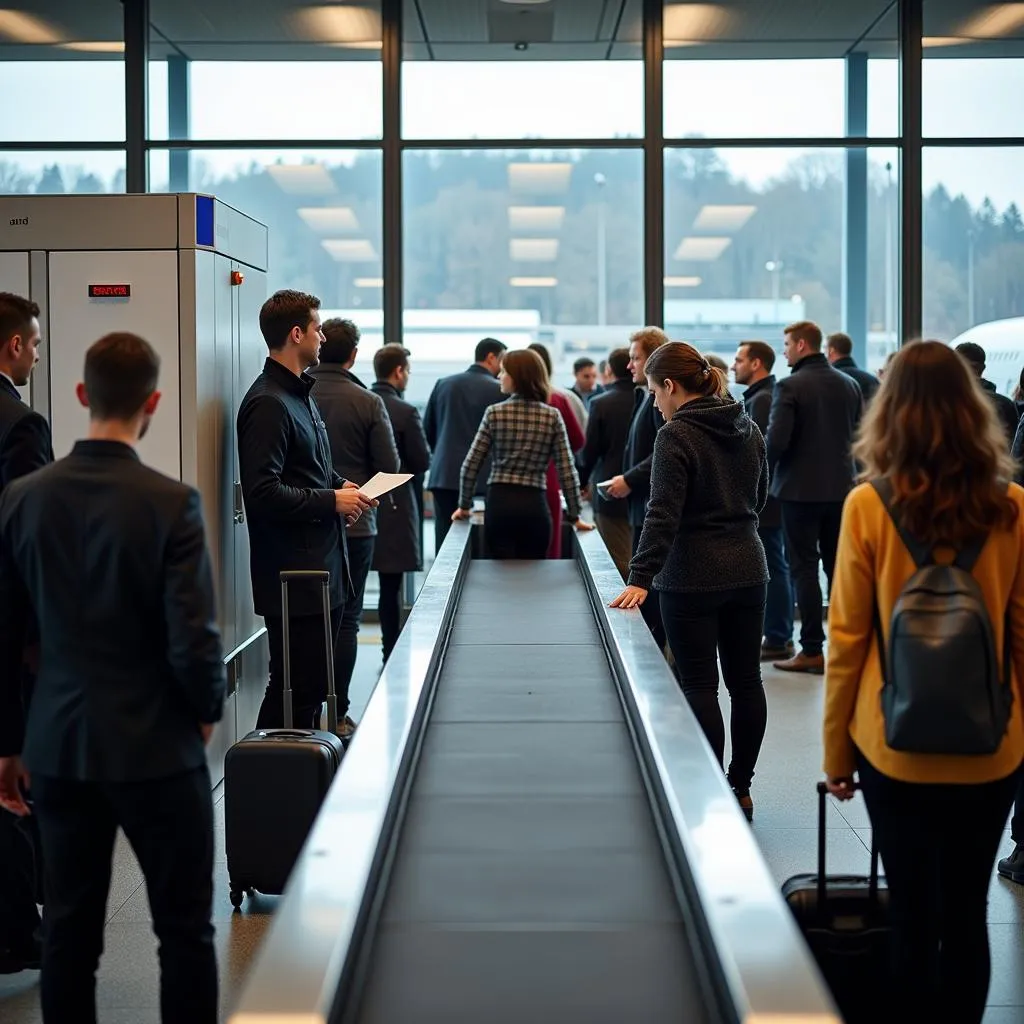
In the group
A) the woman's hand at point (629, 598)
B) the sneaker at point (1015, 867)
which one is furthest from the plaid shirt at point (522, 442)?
the sneaker at point (1015, 867)

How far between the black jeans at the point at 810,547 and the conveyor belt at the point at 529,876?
12.8ft

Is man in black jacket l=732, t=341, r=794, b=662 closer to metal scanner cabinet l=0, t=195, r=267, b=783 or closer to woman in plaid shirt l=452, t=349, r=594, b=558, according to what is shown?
woman in plaid shirt l=452, t=349, r=594, b=558

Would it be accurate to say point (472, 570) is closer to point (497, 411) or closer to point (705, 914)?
point (497, 411)

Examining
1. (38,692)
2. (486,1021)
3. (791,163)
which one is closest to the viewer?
(486,1021)

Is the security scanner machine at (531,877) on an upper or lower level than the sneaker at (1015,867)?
upper

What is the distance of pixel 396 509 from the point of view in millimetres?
8195

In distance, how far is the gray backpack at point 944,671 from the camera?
9.05ft

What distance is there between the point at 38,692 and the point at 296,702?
8.20 ft

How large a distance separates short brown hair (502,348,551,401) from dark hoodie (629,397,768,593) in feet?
7.37

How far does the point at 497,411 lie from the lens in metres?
7.12

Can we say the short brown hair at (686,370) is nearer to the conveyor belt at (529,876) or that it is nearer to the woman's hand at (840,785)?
the conveyor belt at (529,876)

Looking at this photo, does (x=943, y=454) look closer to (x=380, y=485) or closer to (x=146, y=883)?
(x=146, y=883)

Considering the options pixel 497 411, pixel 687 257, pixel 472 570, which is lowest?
pixel 472 570

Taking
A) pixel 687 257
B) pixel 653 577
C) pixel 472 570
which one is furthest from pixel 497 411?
pixel 687 257
